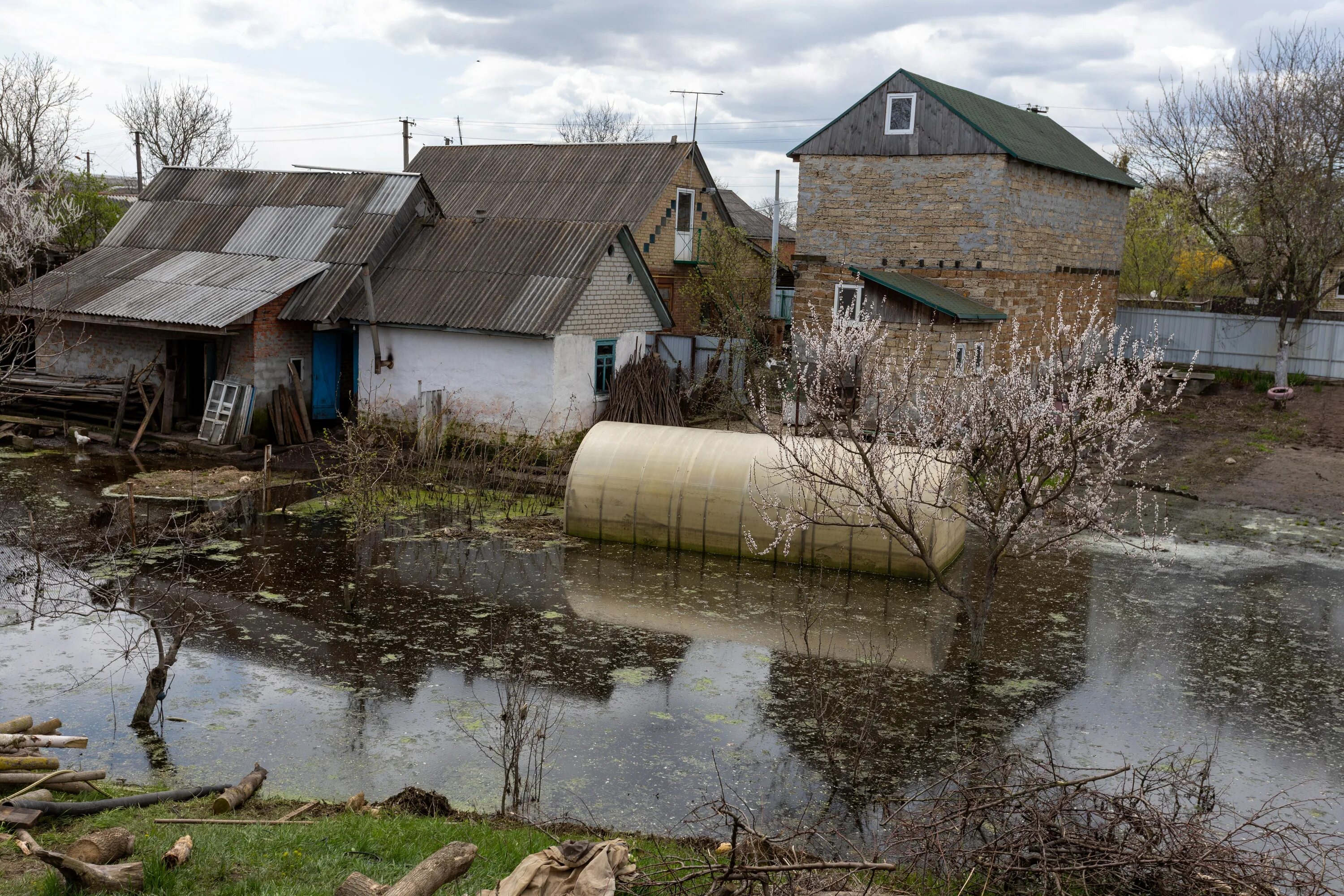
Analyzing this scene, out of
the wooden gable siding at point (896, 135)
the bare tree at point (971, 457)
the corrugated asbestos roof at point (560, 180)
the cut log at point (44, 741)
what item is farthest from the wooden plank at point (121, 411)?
the wooden gable siding at point (896, 135)

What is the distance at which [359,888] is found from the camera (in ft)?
17.9

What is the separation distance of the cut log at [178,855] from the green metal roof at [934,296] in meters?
16.8

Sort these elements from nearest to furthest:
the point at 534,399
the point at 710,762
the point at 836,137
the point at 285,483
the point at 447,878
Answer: the point at 447,878
the point at 710,762
the point at 285,483
the point at 534,399
the point at 836,137

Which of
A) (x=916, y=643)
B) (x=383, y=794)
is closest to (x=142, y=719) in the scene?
(x=383, y=794)

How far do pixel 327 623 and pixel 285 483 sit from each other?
6.49m

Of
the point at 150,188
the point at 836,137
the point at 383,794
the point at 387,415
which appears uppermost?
the point at 836,137

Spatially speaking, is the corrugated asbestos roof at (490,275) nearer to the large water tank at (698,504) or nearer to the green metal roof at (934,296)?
the large water tank at (698,504)

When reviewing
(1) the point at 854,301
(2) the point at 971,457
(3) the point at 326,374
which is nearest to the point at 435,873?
(2) the point at 971,457

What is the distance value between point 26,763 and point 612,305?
48.4ft

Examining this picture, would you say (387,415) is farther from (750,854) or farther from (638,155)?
(750,854)

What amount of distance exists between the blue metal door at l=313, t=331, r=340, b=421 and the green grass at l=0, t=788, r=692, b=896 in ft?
48.1

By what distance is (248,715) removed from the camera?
8758 millimetres

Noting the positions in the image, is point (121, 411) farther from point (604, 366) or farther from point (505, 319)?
Result: point (604, 366)

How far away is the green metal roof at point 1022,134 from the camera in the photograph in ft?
73.9
